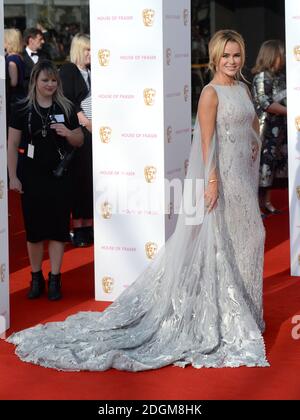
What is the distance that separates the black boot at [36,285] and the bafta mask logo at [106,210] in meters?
0.72

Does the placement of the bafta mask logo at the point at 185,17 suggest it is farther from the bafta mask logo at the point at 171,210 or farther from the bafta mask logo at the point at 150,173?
the bafta mask logo at the point at 171,210

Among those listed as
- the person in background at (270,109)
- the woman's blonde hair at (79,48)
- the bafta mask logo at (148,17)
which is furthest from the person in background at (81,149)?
the bafta mask logo at (148,17)

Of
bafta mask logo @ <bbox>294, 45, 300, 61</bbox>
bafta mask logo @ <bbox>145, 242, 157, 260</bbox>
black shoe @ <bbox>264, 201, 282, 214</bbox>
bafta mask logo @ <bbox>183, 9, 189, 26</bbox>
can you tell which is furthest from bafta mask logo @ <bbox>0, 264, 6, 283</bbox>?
black shoe @ <bbox>264, 201, 282, 214</bbox>

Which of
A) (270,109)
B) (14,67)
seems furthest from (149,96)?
(14,67)

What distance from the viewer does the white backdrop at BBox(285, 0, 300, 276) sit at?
8.11m

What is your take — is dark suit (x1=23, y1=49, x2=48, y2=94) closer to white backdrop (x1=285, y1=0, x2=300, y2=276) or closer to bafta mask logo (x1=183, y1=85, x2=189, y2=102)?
bafta mask logo (x1=183, y1=85, x2=189, y2=102)

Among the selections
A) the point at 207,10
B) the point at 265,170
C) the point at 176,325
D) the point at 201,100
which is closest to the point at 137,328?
the point at 176,325

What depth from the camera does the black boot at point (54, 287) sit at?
7786 millimetres

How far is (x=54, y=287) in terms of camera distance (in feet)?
25.6

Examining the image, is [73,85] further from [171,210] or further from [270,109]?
[171,210]

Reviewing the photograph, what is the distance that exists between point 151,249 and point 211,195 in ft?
4.28

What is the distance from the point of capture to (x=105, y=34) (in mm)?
7480

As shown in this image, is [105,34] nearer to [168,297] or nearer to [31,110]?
[31,110]

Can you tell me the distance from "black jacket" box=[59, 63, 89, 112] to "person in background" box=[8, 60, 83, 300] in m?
1.89
